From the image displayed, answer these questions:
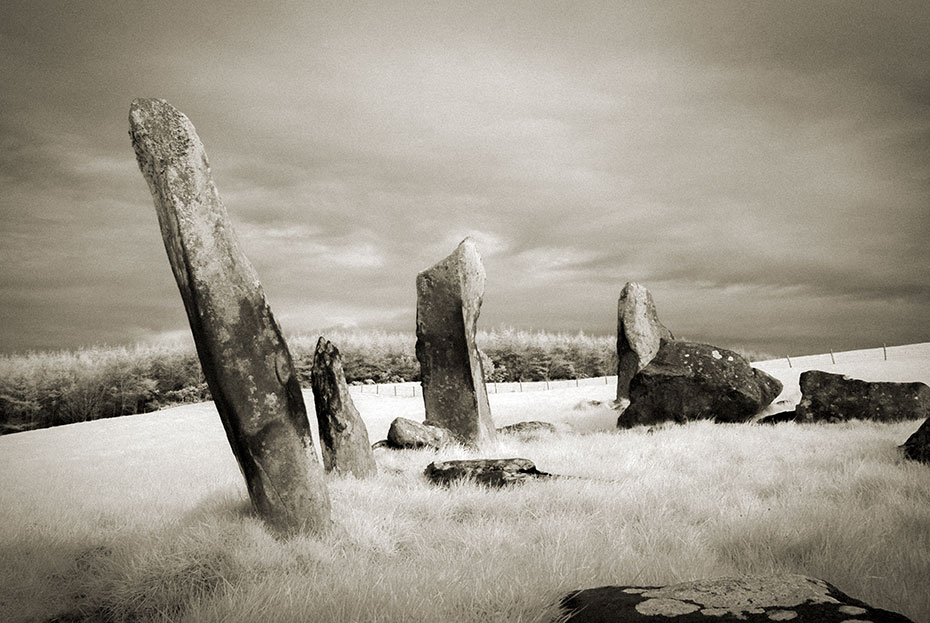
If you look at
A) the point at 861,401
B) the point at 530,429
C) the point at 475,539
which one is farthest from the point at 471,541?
the point at 861,401

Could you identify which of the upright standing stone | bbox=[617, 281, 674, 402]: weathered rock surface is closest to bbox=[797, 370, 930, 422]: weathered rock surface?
bbox=[617, 281, 674, 402]: weathered rock surface

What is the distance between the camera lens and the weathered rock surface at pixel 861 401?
1325 centimetres

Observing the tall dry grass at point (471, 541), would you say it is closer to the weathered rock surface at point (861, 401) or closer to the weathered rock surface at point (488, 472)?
the weathered rock surface at point (488, 472)

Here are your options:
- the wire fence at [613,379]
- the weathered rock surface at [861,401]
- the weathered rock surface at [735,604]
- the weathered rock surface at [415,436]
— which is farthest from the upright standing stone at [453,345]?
the wire fence at [613,379]

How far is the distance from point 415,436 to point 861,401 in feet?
31.0

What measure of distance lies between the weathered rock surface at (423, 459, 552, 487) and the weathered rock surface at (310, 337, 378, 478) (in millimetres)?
1004

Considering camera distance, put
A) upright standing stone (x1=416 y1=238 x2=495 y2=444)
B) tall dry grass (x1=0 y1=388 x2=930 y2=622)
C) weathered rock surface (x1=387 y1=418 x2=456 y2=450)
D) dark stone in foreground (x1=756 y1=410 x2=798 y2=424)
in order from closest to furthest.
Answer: tall dry grass (x1=0 y1=388 x2=930 y2=622) → weathered rock surface (x1=387 y1=418 x2=456 y2=450) → upright standing stone (x1=416 y1=238 x2=495 y2=444) → dark stone in foreground (x1=756 y1=410 x2=798 y2=424)

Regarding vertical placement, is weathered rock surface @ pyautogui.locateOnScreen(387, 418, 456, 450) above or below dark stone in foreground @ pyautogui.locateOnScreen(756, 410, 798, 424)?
above

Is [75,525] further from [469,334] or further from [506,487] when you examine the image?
[469,334]

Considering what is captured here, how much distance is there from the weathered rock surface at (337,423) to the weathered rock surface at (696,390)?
25.8ft

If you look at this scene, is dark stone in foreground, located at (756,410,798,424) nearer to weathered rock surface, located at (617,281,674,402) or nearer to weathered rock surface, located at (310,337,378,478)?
weathered rock surface, located at (617,281,674,402)

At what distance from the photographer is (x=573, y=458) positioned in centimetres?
1002

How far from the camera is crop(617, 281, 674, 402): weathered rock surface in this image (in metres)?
18.4

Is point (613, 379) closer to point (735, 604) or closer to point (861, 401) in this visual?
point (861, 401)
